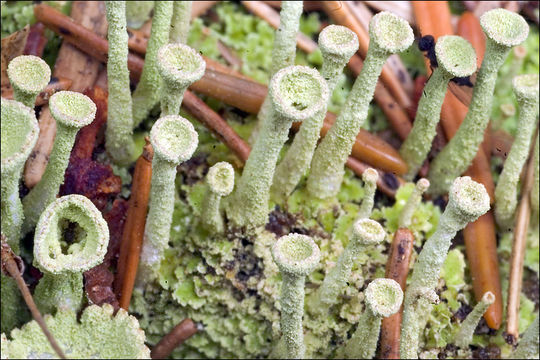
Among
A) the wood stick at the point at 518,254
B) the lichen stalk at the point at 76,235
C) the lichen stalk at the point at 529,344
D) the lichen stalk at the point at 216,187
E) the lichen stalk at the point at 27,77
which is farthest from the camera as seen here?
the wood stick at the point at 518,254

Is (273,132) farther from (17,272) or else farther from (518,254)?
(518,254)

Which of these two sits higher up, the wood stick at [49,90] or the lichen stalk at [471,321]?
the wood stick at [49,90]

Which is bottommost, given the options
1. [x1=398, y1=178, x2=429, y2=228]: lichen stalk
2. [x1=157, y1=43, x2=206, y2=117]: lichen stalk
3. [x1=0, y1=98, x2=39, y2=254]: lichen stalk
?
[x1=398, y1=178, x2=429, y2=228]: lichen stalk

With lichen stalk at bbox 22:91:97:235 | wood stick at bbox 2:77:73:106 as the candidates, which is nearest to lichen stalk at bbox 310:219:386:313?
lichen stalk at bbox 22:91:97:235

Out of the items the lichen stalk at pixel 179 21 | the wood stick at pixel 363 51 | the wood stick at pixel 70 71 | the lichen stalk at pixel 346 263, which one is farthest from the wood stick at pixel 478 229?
the wood stick at pixel 70 71

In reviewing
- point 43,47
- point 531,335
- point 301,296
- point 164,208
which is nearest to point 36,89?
point 164,208

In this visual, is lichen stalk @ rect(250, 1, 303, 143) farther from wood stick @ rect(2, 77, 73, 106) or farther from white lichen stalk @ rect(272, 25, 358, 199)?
wood stick @ rect(2, 77, 73, 106)

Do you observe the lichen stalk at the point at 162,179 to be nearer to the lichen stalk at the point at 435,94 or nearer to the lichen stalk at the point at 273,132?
the lichen stalk at the point at 273,132
